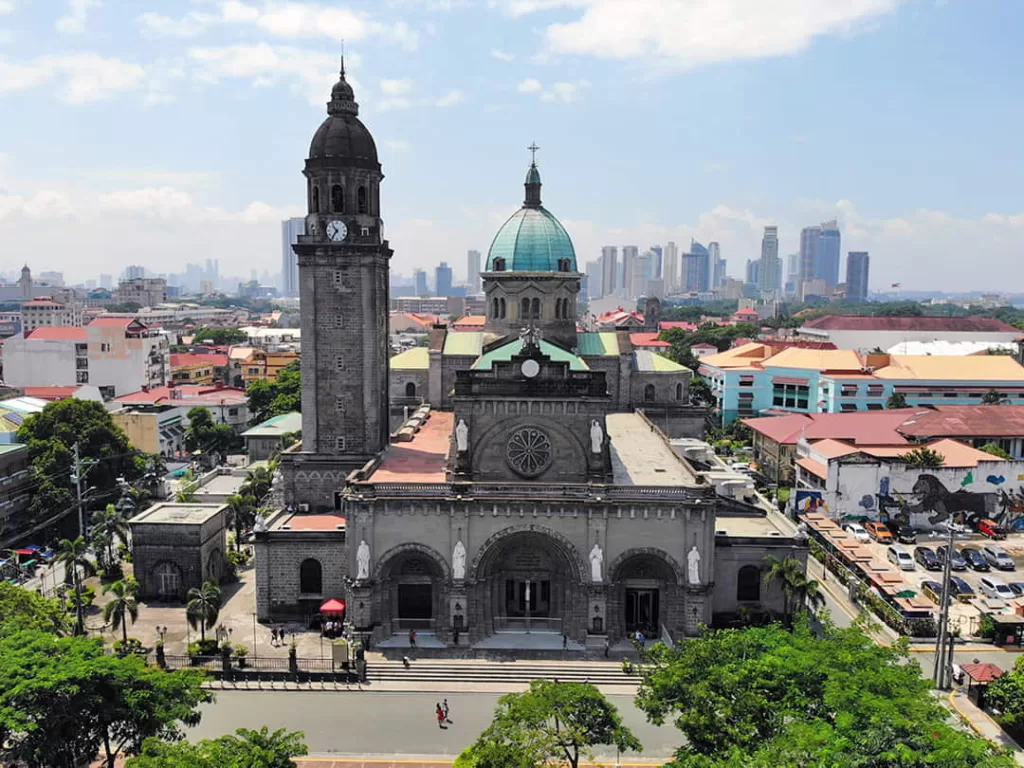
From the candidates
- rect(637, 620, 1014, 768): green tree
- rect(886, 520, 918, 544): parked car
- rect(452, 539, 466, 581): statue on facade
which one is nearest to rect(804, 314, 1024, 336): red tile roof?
rect(886, 520, 918, 544): parked car

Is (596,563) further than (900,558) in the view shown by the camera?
No

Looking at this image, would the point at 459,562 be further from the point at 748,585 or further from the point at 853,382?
the point at 853,382

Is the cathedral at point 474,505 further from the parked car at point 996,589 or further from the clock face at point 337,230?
the parked car at point 996,589

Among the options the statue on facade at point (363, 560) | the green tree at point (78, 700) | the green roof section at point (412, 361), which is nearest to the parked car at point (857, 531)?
the green roof section at point (412, 361)

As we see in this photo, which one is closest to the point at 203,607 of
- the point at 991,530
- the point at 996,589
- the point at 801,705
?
the point at 801,705

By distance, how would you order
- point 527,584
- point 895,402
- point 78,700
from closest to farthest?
point 78,700 → point 527,584 → point 895,402

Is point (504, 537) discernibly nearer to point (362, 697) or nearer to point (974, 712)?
point (362, 697)

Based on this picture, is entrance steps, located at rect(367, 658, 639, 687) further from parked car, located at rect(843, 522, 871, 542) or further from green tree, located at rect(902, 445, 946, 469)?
green tree, located at rect(902, 445, 946, 469)
